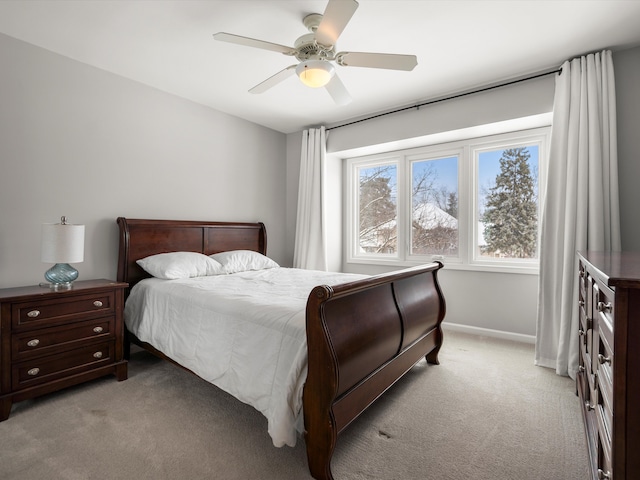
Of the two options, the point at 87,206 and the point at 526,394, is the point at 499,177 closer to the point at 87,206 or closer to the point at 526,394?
the point at 526,394

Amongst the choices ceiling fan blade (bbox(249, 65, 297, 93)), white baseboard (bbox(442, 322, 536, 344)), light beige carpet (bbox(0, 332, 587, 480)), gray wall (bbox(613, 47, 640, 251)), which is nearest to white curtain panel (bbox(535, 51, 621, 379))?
gray wall (bbox(613, 47, 640, 251))

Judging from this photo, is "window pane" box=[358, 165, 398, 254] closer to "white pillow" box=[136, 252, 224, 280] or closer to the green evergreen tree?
the green evergreen tree

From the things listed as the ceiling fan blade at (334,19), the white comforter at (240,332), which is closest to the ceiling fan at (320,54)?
the ceiling fan blade at (334,19)

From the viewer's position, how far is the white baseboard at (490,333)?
336cm

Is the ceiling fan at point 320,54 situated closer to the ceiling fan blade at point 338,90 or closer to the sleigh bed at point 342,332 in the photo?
the ceiling fan blade at point 338,90

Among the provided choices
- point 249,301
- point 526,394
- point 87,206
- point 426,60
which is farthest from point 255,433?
point 426,60

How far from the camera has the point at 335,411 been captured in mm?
1523

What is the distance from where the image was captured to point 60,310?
2262 millimetres

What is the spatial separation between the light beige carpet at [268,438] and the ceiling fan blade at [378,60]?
87.8 inches

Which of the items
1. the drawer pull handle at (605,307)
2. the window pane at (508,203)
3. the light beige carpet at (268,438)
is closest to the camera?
the drawer pull handle at (605,307)

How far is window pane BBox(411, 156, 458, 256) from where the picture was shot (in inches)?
156

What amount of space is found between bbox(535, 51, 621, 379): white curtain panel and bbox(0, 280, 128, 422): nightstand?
3.54m

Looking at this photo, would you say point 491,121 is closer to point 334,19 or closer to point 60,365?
point 334,19

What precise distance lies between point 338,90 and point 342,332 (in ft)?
5.97
